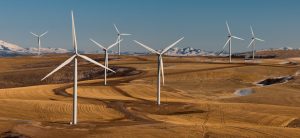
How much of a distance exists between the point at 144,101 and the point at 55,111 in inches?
724

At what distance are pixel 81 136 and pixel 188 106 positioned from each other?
28.3 m

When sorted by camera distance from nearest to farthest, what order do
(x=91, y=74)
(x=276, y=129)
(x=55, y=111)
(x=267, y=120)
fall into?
(x=276, y=129)
(x=267, y=120)
(x=55, y=111)
(x=91, y=74)

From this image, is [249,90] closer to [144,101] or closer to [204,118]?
[144,101]

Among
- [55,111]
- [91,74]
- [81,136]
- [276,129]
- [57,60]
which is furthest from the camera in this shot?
[57,60]

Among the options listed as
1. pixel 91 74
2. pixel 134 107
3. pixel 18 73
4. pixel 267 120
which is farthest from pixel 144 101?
pixel 18 73

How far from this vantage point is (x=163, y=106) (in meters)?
67.2

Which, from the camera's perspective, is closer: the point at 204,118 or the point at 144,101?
the point at 204,118

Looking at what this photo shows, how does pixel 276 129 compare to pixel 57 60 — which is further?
pixel 57 60

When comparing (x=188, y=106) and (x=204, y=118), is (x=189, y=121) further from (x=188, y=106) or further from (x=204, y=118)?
(x=188, y=106)

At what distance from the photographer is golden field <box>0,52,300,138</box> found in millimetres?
42656

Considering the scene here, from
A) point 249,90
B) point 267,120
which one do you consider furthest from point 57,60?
point 267,120

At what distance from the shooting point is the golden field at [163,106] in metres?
42.7

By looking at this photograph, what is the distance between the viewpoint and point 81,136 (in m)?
40.8

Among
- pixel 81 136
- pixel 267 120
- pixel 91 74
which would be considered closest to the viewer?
pixel 81 136
